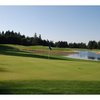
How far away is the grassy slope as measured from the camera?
5.05m

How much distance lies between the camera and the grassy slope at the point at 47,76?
5.05m

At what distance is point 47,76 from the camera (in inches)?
215

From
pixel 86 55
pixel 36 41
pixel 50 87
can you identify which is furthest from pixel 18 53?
pixel 50 87

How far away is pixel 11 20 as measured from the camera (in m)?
6.12

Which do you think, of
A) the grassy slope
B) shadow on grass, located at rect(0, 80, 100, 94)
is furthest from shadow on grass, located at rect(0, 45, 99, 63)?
shadow on grass, located at rect(0, 80, 100, 94)

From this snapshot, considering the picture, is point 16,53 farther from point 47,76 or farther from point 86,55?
point 47,76

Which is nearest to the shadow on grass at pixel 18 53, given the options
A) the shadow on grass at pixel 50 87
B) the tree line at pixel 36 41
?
the tree line at pixel 36 41

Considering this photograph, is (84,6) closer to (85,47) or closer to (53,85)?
(85,47)

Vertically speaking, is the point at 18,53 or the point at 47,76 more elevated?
the point at 18,53

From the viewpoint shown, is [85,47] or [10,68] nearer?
[10,68]

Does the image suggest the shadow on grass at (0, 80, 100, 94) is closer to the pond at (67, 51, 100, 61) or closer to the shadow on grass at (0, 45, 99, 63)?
the pond at (67, 51, 100, 61)

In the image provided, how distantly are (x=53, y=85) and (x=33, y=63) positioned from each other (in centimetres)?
108

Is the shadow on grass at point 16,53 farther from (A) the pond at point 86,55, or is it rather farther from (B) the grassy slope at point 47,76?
(A) the pond at point 86,55
